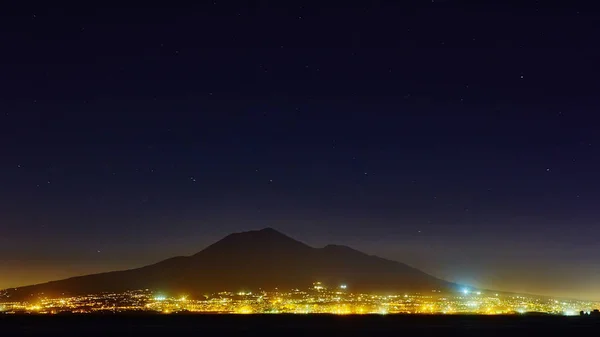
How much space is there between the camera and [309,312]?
525 ft

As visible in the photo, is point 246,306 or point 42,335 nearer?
point 42,335

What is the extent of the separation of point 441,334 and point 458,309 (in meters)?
84.7

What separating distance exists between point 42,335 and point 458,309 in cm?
11099

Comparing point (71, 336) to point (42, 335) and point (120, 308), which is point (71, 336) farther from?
point (120, 308)

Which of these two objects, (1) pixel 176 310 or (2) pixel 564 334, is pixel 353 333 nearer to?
(2) pixel 564 334

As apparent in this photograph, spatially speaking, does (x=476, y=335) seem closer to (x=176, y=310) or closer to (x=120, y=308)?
(x=176, y=310)

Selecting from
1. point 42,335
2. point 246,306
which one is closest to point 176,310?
point 246,306

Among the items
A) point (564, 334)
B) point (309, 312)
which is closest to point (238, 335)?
point (564, 334)

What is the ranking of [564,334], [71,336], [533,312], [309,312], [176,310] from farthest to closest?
[533,312] < [176,310] < [309,312] < [564,334] < [71,336]

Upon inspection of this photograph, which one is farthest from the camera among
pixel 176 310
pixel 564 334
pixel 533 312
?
pixel 533 312

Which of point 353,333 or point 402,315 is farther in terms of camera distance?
point 402,315

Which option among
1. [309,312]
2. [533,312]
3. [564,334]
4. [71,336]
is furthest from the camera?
[533,312]

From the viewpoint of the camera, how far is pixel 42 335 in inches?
3556

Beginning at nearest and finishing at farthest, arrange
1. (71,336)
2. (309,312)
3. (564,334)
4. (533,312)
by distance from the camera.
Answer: (71,336) < (564,334) < (309,312) < (533,312)
